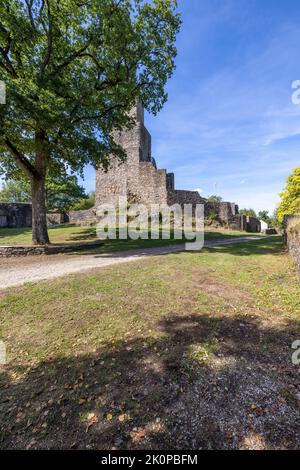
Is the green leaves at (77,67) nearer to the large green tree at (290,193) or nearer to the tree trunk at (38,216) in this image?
the tree trunk at (38,216)

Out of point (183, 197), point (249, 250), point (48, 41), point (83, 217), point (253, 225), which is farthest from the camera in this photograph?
point (253, 225)

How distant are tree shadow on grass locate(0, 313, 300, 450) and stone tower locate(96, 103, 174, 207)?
21.6 metres

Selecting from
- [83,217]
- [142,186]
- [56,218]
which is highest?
[142,186]

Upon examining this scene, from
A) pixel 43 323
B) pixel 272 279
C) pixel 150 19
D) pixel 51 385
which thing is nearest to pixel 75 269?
pixel 43 323

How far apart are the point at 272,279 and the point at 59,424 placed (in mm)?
5806

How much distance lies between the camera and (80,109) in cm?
1012

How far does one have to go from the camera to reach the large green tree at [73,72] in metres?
9.12

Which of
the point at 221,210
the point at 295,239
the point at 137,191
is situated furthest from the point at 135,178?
the point at 295,239

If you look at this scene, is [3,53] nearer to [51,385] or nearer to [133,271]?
[133,271]

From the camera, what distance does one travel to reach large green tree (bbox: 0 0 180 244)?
9.12 meters

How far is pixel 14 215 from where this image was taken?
2638 centimetres

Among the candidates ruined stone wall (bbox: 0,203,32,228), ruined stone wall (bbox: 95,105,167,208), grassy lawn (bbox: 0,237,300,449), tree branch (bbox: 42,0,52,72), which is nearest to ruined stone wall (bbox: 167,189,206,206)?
ruined stone wall (bbox: 95,105,167,208)

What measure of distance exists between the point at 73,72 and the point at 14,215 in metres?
20.4

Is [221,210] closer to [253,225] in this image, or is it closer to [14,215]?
[253,225]
